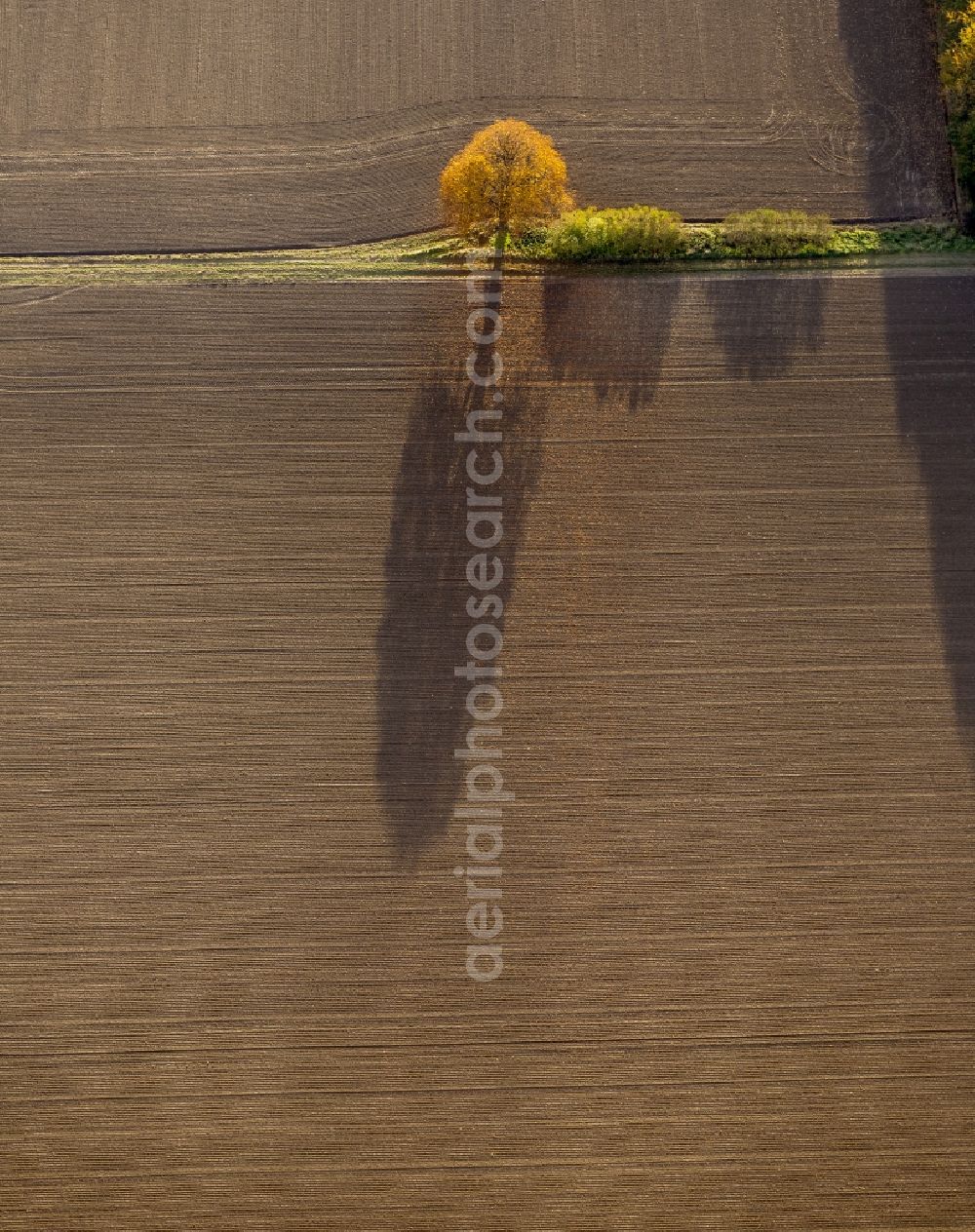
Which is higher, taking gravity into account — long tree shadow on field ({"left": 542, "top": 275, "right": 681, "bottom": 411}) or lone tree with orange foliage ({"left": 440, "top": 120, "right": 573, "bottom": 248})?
lone tree with orange foliage ({"left": 440, "top": 120, "right": 573, "bottom": 248})

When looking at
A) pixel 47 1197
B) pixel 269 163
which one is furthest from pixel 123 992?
pixel 269 163

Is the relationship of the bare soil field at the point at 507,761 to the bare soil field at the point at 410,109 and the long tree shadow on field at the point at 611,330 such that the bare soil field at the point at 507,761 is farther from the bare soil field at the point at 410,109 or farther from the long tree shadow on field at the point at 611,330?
the bare soil field at the point at 410,109

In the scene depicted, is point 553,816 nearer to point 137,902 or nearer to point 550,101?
point 137,902

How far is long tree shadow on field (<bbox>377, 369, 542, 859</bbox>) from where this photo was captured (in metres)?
24.8

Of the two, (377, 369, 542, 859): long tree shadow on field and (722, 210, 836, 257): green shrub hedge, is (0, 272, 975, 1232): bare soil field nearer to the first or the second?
(377, 369, 542, 859): long tree shadow on field

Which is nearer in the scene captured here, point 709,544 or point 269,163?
point 709,544

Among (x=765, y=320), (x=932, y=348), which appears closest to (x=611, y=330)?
(x=765, y=320)

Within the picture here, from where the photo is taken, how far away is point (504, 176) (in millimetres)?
25953

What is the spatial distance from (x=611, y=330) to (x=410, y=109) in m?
8.79

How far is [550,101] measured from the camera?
2895 centimetres

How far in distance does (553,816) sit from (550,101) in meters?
19.7

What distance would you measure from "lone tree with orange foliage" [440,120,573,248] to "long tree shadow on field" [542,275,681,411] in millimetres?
2204

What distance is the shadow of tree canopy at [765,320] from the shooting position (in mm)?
27031

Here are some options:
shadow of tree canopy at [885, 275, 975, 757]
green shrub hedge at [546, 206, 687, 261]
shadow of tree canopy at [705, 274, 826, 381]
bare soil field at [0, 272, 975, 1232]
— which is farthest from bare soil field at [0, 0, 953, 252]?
shadow of tree canopy at [885, 275, 975, 757]
